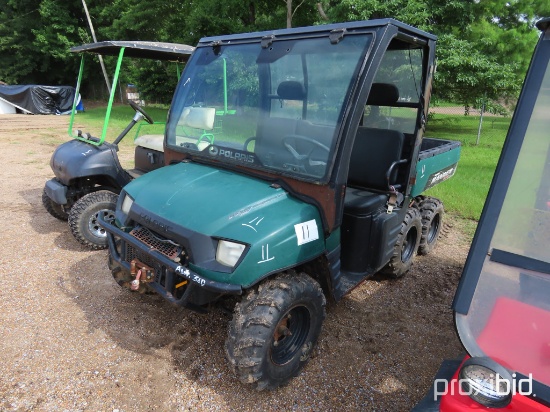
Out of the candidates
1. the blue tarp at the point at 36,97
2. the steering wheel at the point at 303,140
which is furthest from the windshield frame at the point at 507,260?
the blue tarp at the point at 36,97

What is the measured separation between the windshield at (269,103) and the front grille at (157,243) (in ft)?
2.51

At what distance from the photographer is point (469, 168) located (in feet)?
26.6

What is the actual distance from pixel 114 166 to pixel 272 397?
10.3 feet

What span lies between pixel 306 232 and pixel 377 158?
153 cm

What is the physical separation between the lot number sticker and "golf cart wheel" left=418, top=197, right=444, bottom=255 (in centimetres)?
231

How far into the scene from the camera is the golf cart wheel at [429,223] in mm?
4230

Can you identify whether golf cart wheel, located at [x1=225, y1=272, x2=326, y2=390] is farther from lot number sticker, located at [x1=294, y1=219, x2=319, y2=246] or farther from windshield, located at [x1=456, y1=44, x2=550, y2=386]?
windshield, located at [x1=456, y1=44, x2=550, y2=386]

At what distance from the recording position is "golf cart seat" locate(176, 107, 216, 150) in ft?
9.80

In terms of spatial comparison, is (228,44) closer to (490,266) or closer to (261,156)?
(261,156)

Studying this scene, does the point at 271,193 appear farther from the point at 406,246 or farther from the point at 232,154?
the point at 406,246

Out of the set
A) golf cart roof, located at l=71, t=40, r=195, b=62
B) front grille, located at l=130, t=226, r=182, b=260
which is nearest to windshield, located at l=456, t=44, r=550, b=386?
front grille, located at l=130, t=226, r=182, b=260

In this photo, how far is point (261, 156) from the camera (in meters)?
2.64

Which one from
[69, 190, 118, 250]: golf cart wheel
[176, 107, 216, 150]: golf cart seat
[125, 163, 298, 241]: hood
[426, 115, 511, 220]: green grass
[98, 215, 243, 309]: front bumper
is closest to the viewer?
[98, 215, 243, 309]: front bumper

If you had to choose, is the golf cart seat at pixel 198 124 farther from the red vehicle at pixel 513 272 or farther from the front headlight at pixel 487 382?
the front headlight at pixel 487 382
